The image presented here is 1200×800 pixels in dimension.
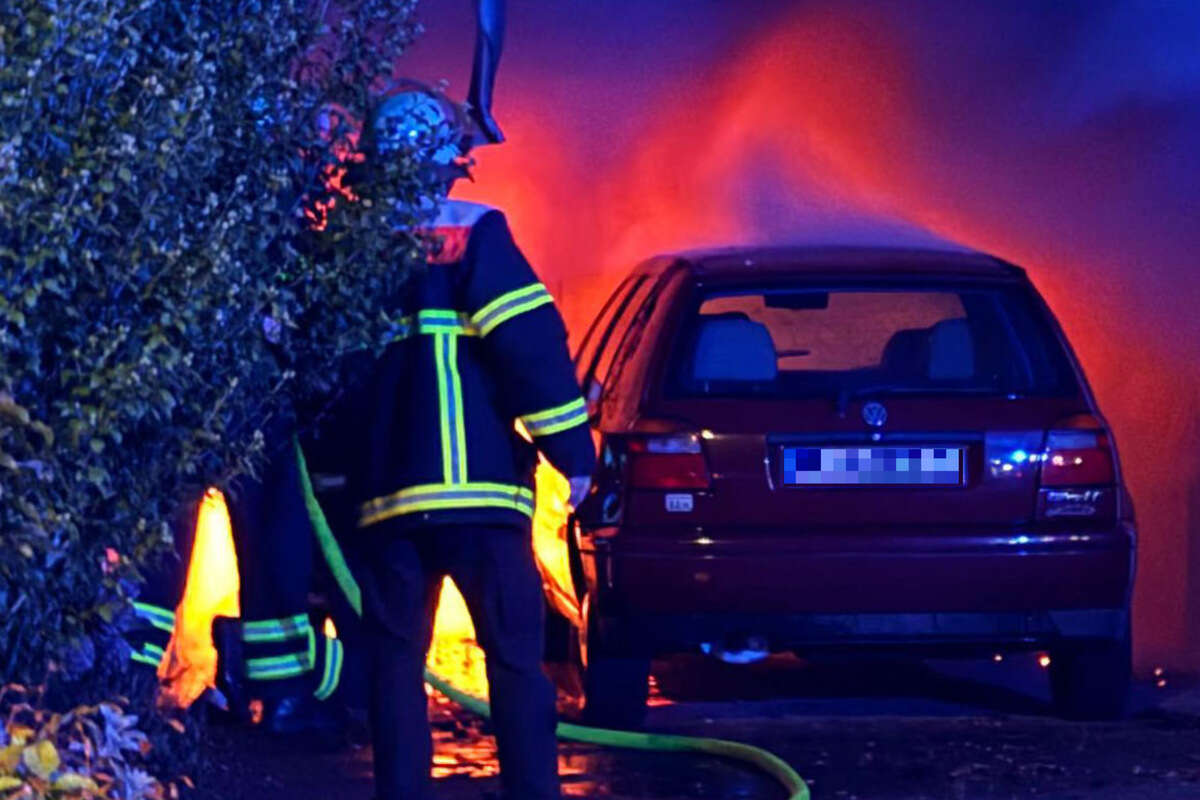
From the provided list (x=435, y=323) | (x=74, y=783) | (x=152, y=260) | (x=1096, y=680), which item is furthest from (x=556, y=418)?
(x=1096, y=680)

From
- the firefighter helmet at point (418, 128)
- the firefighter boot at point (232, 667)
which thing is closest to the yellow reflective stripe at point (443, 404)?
the firefighter helmet at point (418, 128)

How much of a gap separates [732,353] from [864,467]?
604mm

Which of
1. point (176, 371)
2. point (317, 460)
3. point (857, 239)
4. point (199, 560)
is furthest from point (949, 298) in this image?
point (176, 371)

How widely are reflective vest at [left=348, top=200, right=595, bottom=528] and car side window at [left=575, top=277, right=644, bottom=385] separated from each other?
9.55ft

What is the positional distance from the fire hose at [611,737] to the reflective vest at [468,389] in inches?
33.4

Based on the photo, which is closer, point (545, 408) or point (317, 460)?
point (545, 408)

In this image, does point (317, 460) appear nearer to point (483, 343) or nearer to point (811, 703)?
point (483, 343)

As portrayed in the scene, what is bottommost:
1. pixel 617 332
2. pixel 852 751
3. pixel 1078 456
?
pixel 852 751

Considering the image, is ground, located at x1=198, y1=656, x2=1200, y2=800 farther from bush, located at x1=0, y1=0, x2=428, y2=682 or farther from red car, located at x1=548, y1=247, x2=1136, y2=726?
Answer: bush, located at x1=0, y1=0, x2=428, y2=682

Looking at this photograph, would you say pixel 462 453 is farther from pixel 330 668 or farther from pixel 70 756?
pixel 330 668

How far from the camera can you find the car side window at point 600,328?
8.59 m

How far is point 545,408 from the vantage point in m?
5.38

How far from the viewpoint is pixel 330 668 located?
7.18 meters

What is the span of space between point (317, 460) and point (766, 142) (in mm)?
7390
